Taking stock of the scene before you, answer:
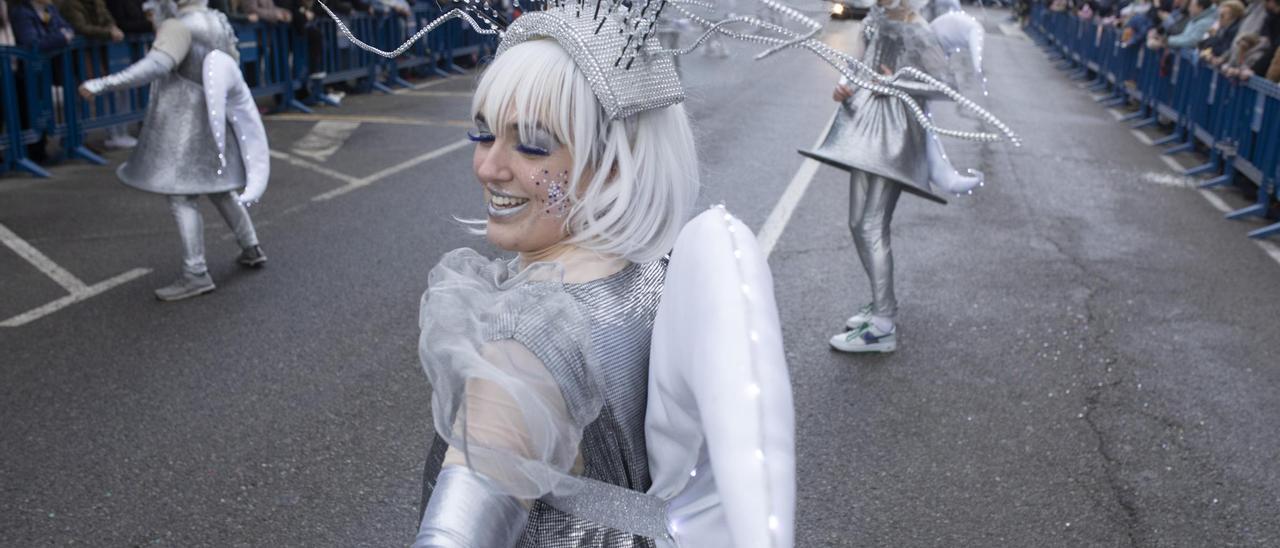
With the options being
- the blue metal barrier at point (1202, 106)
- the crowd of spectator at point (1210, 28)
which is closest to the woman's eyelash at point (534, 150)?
the crowd of spectator at point (1210, 28)

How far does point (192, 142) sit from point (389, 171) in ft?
12.2

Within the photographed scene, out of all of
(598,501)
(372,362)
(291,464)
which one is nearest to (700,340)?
(598,501)

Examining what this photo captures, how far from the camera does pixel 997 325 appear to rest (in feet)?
20.6

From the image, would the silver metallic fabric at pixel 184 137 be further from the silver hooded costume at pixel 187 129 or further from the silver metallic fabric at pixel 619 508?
the silver metallic fabric at pixel 619 508

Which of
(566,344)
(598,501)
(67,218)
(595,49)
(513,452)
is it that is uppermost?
(595,49)

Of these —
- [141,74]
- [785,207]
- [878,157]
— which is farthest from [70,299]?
[785,207]

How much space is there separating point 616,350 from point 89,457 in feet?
10.7

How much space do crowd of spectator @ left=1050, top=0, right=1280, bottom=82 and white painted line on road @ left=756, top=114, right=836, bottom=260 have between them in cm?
230

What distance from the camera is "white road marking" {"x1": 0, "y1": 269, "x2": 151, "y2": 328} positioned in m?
5.83

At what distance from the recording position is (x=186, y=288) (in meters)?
6.30

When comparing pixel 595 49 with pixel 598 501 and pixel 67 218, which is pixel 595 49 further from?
pixel 67 218

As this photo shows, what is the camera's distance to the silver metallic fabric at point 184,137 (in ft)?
20.5

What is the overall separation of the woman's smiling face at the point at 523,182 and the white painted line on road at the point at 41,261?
5249mm

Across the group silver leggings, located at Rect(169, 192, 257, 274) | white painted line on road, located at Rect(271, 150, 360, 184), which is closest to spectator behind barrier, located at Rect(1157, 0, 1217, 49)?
white painted line on road, located at Rect(271, 150, 360, 184)
